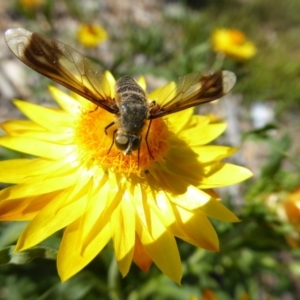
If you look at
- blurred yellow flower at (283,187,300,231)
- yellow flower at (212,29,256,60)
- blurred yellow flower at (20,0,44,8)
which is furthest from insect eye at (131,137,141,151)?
blurred yellow flower at (20,0,44,8)

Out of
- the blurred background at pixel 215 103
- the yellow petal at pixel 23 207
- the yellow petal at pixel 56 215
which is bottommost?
the blurred background at pixel 215 103

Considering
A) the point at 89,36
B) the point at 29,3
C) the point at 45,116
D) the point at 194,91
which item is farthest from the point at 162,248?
the point at 29,3

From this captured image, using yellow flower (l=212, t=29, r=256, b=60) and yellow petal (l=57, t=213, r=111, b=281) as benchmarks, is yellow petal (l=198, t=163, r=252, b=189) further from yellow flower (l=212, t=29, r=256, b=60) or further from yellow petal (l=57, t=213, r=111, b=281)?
yellow flower (l=212, t=29, r=256, b=60)

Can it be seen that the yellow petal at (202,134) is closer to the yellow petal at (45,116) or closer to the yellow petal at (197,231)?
the yellow petal at (197,231)

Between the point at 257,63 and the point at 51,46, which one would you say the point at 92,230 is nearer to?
the point at 51,46

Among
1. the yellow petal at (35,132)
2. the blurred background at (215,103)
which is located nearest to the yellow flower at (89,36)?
the blurred background at (215,103)

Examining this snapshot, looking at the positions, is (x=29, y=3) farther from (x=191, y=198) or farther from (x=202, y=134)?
(x=191, y=198)
